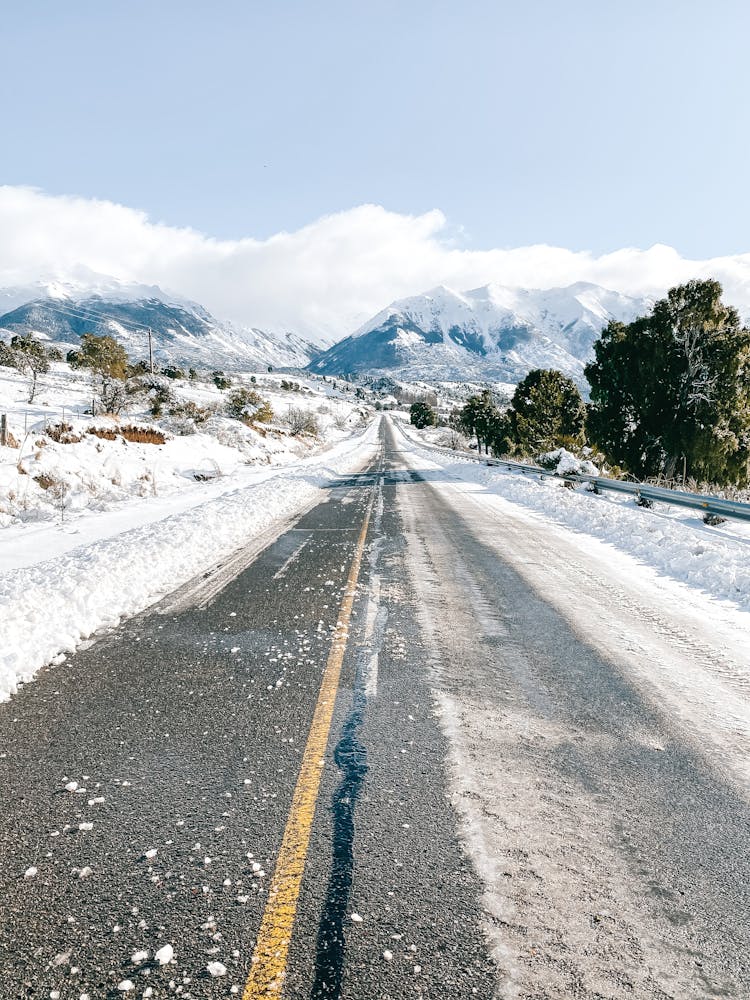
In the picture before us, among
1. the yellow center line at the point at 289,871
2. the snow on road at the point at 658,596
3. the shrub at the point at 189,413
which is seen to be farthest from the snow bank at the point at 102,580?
the shrub at the point at 189,413

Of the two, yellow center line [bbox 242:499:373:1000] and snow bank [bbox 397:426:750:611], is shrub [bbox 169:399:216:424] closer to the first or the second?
snow bank [bbox 397:426:750:611]

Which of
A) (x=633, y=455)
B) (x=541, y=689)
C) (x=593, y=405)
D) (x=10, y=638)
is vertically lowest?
(x=10, y=638)

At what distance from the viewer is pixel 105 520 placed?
482 inches

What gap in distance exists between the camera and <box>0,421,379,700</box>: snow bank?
16.8ft

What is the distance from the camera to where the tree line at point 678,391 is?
70.4ft

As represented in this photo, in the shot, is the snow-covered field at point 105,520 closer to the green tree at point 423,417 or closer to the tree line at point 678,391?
the tree line at point 678,391

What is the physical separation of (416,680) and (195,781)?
6.41 ft

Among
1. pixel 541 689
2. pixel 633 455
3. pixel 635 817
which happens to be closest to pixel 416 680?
pixel 541 689

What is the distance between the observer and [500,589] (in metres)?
7.18

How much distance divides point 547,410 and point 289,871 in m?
38.3

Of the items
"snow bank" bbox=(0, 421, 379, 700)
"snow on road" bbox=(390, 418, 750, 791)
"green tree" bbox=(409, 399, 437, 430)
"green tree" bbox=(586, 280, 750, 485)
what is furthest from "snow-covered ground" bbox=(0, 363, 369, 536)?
"green tree" bbox=(409, 399, 437, 430)

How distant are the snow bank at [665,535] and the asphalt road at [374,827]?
3636mm

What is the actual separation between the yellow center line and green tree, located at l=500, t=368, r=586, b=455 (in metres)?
36.1

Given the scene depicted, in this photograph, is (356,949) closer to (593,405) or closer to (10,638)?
(10,638)
